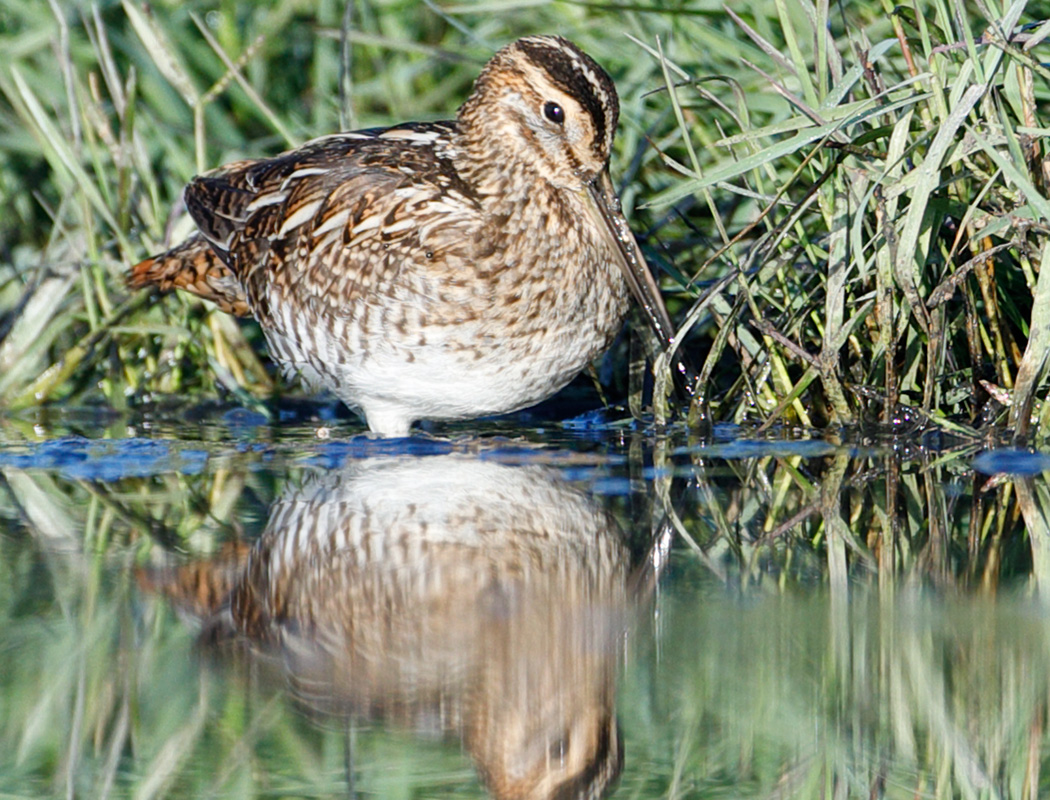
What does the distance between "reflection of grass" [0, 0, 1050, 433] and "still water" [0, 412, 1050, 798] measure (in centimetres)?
41

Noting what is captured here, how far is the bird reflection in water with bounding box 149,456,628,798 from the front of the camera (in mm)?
2396

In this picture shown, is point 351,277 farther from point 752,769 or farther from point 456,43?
point 752,769

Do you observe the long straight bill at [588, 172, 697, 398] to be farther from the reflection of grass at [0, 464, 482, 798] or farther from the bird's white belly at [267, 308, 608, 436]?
the reflection of grass at [0, 464, 482, 798]

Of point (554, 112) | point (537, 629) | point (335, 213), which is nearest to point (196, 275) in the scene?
point (335, 213)

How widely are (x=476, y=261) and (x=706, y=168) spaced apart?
1053mm

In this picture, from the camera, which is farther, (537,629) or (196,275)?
(196,275)

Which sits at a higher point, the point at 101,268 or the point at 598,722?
the point at 101,268

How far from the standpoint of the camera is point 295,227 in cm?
487

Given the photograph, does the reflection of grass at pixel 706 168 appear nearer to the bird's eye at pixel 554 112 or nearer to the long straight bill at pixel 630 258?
the long straight bill at pixel 630 258

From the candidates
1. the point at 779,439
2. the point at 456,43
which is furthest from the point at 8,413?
the point at 779,439

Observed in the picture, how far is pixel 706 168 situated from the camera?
5.20 m

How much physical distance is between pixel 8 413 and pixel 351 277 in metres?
1.63

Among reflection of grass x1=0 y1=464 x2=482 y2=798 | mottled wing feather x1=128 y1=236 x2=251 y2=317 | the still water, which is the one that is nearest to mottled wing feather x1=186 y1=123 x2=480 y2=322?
mottled wing feather x1=128 y1=236 x2=251 y2=317

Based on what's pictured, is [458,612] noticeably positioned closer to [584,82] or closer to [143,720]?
[143,720]
